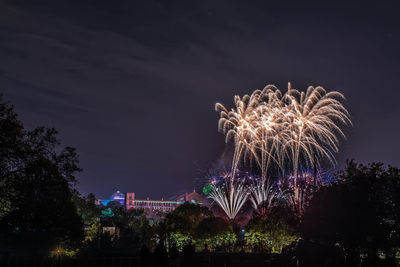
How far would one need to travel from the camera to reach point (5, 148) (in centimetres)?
3500

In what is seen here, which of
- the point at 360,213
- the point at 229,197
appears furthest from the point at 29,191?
the point at 229,197

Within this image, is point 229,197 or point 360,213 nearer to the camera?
point 360,213

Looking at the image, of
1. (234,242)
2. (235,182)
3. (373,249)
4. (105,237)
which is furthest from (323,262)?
(235,182)

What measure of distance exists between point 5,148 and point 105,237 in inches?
995

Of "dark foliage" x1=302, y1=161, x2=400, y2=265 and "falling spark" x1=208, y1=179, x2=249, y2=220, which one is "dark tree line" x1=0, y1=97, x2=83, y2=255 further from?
"falling spark" x1=208, y1=179, x2=249, y2=220

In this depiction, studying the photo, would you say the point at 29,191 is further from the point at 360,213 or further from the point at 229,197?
the point at 229,197

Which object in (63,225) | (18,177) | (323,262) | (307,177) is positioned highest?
(307,177)

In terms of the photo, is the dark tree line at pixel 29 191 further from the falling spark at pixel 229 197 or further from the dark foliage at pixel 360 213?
the falling spark at pixel 229 197

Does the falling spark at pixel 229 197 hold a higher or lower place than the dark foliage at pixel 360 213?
higher

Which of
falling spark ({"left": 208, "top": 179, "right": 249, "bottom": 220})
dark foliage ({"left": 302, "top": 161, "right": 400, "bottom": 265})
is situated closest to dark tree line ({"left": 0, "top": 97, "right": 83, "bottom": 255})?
dark foliage ({"left": 302, "top": 161, "right": 400, "bottom": 265})

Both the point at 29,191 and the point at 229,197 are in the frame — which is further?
the point at 229,197

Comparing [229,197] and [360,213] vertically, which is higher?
[229,197]

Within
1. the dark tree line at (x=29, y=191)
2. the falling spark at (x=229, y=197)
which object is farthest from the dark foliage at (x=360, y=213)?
the falling spark at (x=229, y=197)

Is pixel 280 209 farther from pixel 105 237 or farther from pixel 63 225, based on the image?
pixel 63 225
